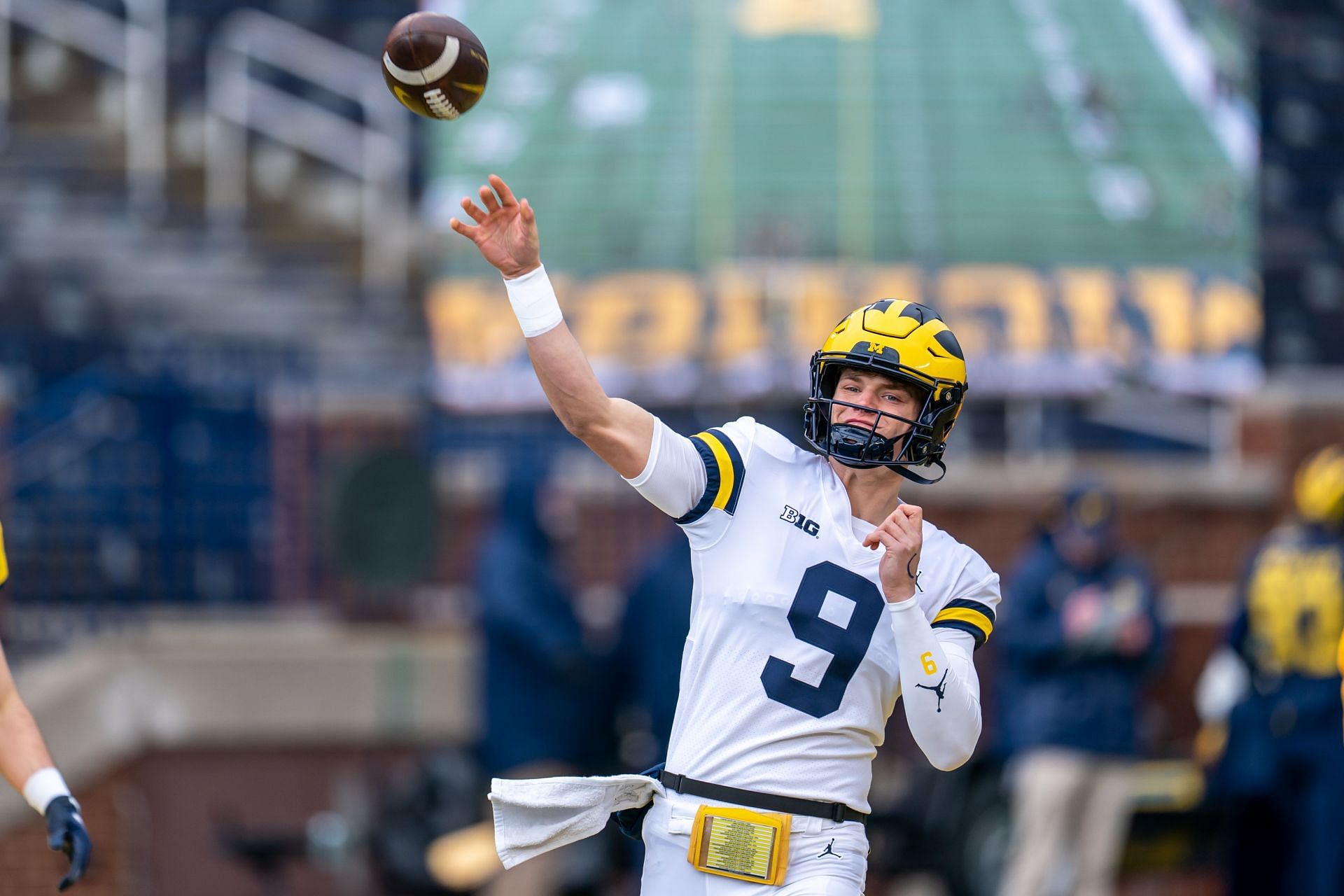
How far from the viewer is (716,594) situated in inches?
165

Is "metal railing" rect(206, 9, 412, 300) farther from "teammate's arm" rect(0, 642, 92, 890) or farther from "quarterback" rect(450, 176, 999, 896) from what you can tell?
"quarterback" rect(450, 176, 999, 896)

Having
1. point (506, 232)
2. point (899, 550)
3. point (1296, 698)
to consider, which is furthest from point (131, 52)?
point (899, 550)

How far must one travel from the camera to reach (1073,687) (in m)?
8.98

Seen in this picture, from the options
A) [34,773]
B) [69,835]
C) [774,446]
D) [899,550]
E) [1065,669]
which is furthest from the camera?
[1065,669]

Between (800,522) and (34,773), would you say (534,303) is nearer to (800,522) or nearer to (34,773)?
(800,522)

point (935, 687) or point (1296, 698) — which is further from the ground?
point (935, 687)

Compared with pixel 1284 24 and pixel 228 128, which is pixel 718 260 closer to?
pixel 228 128

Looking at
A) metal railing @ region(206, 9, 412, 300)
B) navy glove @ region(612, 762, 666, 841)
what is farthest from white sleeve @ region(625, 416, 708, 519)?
metal railing @ region(206, 9, 412, 300)

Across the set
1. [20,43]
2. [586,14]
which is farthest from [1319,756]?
[586,14]

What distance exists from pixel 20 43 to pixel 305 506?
7.76m

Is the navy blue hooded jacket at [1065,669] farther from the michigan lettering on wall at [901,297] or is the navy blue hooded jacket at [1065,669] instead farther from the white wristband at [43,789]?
the michigan lettering on wall at [901,297]

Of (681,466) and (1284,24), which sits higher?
(1284,24)

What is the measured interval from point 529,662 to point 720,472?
A: 432 centimetres

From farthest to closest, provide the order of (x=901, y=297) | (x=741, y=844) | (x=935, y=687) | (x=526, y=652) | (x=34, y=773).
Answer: (x=901, y=297) → (x=526, y=652) → (x=34, y=773) → (x=741, y=844) → (x=935, y=687)
